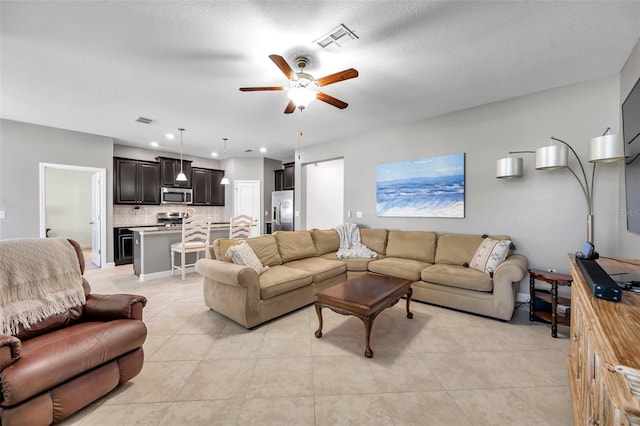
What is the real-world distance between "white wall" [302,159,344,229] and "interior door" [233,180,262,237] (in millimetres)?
1860

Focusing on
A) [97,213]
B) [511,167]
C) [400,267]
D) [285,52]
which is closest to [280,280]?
[400,267]

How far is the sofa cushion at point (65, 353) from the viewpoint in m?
1.28

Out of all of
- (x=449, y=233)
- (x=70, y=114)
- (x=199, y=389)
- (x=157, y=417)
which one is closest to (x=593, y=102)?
(x=449, y=233)

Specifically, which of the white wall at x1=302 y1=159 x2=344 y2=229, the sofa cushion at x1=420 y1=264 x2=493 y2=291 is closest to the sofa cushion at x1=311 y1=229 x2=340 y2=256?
the sofa cushion at x1=420 y1=264 x2=493 y2=291

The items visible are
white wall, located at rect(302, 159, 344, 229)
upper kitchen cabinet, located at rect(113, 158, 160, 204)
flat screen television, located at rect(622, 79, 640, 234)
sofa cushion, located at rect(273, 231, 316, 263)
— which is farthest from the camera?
white wall, located at rect(302, 159, 344, 229)

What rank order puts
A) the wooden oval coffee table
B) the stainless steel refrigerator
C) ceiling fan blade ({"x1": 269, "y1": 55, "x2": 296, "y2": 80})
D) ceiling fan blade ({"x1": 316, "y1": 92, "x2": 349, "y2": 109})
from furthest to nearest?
the stainless steel refrigerator, ceiling fan blade ({"x1": 316, "y1": 92, "x2": 349, "y2": 109}), the wooden oval coffee table, ceiling fan blade ({"x1": 269, "y1": 55, "x2": 296, "y2": 80})

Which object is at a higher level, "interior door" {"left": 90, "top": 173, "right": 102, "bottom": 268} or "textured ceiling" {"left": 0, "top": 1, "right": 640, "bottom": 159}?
"textured ceiling" {"left": 0, "top": 1, "right": 640, "bottom": 159}

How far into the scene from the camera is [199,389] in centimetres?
178

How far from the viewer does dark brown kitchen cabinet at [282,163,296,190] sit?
7.01 m

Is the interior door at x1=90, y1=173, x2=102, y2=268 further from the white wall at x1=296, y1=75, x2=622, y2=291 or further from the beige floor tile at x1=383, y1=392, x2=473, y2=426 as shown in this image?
the beige floor tile at x1=383, y1=392, x2=473, y2=426

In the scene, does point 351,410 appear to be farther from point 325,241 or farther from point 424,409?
point 325,241

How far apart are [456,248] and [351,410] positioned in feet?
8.80

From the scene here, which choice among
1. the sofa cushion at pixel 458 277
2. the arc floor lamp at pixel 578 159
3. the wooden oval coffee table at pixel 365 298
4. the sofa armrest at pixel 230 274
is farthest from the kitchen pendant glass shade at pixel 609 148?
the sofa armrest at pixel 230 274

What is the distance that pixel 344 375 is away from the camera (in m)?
1.93
